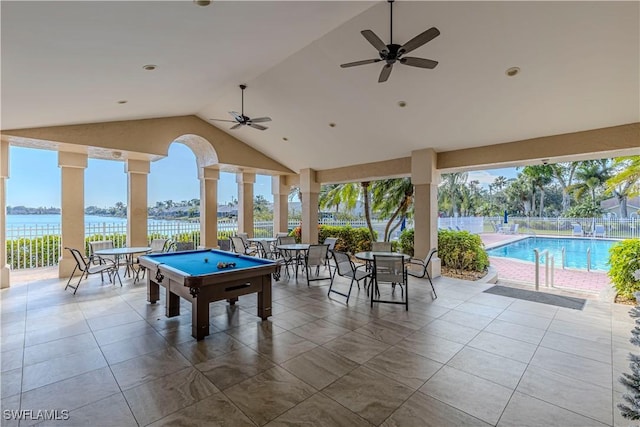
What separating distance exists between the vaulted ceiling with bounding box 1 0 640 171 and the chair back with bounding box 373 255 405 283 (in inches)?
127

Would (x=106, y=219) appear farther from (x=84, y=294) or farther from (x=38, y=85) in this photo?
(x=38, y=85)

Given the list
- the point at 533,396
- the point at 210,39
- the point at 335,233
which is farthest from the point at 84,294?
the point at 335,233

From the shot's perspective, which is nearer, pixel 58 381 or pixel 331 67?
pixel 58 381

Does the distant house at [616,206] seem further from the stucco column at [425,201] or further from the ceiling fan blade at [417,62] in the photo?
the ceiling fan blade at [417,62]

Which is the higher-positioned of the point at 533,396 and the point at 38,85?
the point at 38,85

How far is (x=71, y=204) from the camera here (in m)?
7.39

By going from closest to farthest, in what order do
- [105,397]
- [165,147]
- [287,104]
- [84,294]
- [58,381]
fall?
[105,397] → [58,381] → [84,294] → [287,104] → [165,147]

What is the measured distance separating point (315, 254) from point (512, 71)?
5022mm

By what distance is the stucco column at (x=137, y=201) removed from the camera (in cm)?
815

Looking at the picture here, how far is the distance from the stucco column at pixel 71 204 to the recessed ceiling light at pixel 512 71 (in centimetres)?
947

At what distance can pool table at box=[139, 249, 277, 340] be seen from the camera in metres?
3.73

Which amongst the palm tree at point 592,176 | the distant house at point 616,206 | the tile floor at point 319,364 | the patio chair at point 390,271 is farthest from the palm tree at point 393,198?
the distant house at point 616,206

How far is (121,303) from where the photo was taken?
17.0 ft

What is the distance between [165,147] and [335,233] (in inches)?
267
